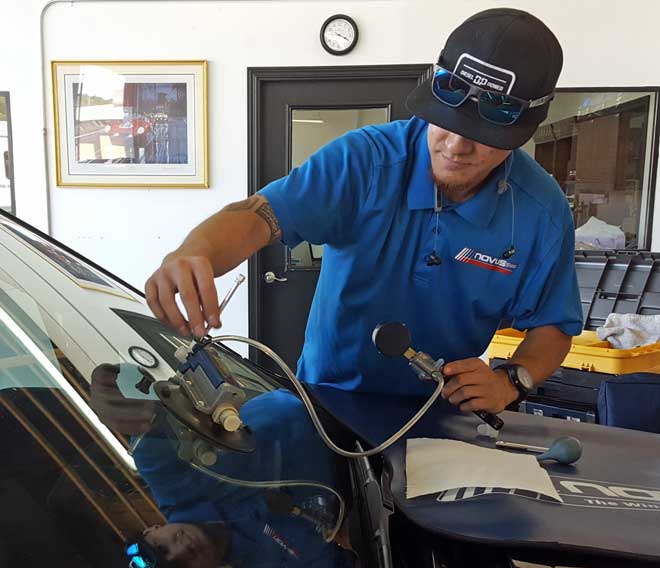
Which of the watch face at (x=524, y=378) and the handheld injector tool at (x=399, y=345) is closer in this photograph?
the handheld injector tool at (x=399, y=345)

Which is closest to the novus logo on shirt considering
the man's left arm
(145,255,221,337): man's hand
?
the man's left arm

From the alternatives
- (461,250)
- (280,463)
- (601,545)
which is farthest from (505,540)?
(461,250)

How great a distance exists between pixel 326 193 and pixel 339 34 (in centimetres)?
243

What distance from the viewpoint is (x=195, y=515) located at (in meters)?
0.56

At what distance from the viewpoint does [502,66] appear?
0.94 meters

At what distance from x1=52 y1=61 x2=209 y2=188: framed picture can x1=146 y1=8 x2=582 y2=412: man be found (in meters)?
2.32

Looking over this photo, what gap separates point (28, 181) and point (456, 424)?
10.9ft

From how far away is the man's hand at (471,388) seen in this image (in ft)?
3.13

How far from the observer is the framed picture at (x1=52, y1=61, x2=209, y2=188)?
3.31 m

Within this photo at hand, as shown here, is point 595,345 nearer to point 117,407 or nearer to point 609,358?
point 609,358

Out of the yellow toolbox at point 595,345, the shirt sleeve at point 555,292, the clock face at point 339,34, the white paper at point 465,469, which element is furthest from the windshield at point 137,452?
the clock face at point 339,34

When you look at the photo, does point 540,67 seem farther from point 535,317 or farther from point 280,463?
point 280,463

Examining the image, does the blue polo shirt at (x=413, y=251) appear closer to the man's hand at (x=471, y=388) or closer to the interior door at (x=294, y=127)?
the man's hand at (x=471, y=388)

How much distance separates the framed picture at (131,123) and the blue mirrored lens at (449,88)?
2.50 meters
